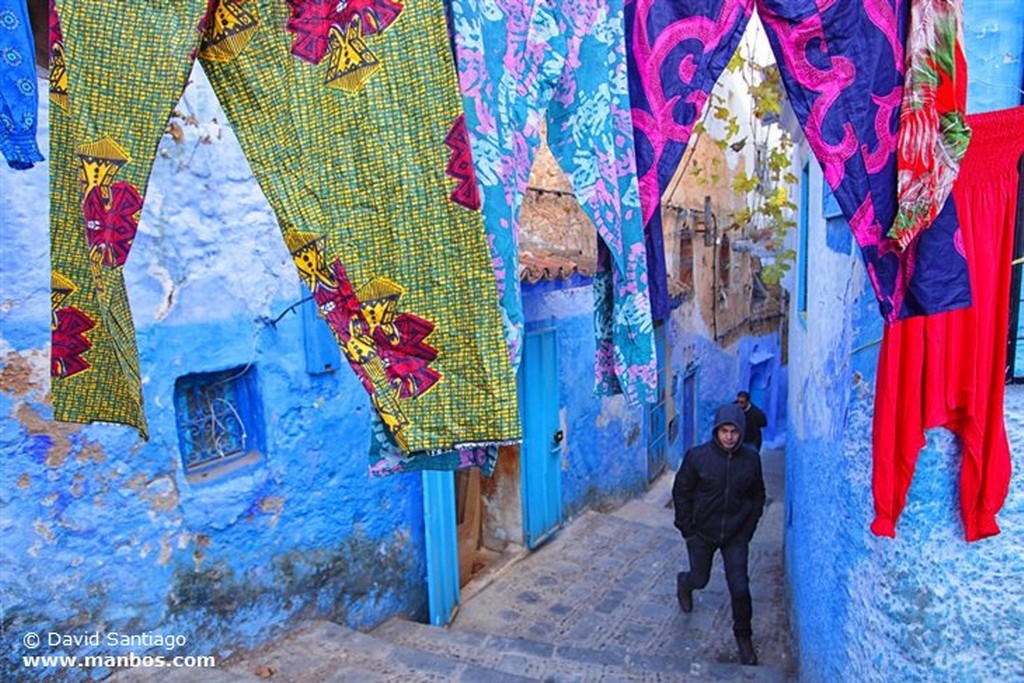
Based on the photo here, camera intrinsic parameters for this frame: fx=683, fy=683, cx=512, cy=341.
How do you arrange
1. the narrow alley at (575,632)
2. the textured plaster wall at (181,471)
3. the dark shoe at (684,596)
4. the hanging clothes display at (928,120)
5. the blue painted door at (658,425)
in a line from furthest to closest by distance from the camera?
the blue painted door at (658,425), the dark shoe at (684,596), the narrow alley at (575,632), the textured plaster wall at (181,471), the hanging clothes display at (928,120)

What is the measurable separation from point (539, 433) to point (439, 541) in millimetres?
1930

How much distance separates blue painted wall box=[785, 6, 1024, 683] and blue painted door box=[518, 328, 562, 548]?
3662mm

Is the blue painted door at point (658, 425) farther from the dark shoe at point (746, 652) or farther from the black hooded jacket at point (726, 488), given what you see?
the dark shoe at point (746, 652)

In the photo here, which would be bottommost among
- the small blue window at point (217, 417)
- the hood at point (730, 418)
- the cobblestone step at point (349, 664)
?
the cobblestone step at point (349, 664)

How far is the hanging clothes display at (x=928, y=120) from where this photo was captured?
184cm

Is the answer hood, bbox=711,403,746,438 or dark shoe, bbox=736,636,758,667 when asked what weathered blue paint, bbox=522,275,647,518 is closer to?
hood, bbox=711,403,746,438

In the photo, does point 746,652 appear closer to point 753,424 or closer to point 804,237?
point 804,237

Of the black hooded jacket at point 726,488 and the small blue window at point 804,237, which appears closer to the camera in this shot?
the black hooded jacket at point 726,488

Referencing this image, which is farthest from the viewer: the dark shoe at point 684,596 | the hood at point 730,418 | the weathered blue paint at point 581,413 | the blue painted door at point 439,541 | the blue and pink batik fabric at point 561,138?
the weathered blue paint at point 581,413

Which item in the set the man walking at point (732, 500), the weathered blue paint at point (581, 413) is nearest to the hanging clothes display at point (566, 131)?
the man walking at point (732, 500)

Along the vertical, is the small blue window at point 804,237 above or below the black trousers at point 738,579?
above

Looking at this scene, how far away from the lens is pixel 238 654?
13.7ft

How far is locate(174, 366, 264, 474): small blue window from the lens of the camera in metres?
4.01

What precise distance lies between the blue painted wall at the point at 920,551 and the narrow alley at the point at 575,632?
1.71m
